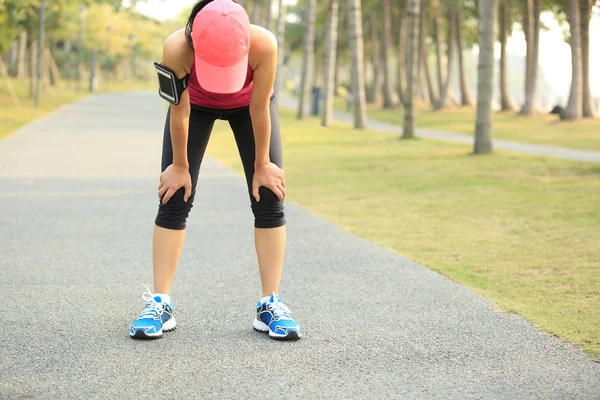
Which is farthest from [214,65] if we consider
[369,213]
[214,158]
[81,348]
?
[214,158]

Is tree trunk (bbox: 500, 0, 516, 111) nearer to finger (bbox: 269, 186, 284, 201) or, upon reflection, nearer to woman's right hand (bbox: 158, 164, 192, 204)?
finger (bbox: 269, 186, 284, 201)

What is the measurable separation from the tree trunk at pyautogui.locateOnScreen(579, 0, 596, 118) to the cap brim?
26670mm

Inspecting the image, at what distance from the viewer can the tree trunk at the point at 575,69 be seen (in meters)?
27.5

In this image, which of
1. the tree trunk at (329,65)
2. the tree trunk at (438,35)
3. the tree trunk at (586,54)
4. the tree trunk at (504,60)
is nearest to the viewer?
the tree trunk at (586,54)

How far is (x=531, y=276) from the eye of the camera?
263 inches

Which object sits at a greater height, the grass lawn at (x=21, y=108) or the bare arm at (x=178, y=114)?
the bare arm at (x=178, y=114)

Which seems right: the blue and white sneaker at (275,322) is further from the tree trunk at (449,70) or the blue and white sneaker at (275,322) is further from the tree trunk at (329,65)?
the tree trunk at (449,70)

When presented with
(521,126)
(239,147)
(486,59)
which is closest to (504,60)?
(521,126)

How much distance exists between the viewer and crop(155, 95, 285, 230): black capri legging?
182 inches

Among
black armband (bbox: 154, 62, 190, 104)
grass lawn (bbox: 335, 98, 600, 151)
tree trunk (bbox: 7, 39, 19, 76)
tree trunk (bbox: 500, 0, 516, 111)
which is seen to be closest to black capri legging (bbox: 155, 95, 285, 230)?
black armband (bbox: 154, 62, 190, 104)

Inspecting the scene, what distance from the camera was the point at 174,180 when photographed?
4605 mm

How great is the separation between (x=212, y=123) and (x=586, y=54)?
87.3ft

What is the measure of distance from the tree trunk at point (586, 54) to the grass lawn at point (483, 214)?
11.1 m

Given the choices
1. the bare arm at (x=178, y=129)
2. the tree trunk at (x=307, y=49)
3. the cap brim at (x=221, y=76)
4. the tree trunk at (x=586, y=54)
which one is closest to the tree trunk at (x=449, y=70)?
the tree trunk at (x=307, y=49)
